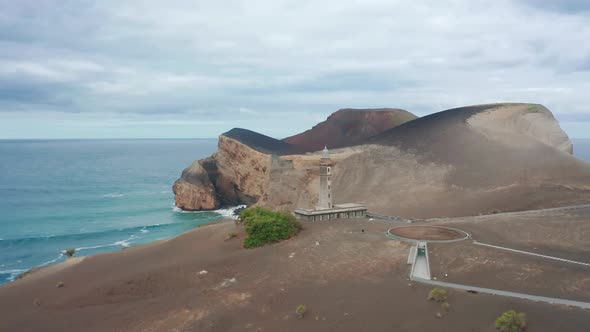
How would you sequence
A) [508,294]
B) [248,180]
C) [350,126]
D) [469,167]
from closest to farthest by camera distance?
[508,294] < [469,167] < [248,180] < [350,126]

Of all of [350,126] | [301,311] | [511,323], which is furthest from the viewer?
[350,126]

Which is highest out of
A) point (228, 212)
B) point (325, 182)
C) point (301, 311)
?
point (325, 182)

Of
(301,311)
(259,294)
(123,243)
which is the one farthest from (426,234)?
(123,243)

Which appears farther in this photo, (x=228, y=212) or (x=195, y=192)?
(x=195, y=192)

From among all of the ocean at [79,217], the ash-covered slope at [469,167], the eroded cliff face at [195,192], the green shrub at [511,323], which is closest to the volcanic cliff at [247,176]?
the eroded cliff face at [195,192]

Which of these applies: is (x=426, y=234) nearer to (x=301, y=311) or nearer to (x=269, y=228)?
(x=269, y=228)

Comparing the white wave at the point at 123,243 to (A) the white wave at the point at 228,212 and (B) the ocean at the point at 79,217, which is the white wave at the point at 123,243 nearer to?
(B) the ocean at the point at 79,217

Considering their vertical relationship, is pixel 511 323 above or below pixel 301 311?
above

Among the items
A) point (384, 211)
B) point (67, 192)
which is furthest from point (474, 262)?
point (67, 192)

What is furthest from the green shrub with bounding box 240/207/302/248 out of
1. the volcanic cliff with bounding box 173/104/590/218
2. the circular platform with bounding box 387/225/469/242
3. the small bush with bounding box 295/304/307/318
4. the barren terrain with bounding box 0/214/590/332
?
the volcanic cliff with bounding box 173/104/590/218
